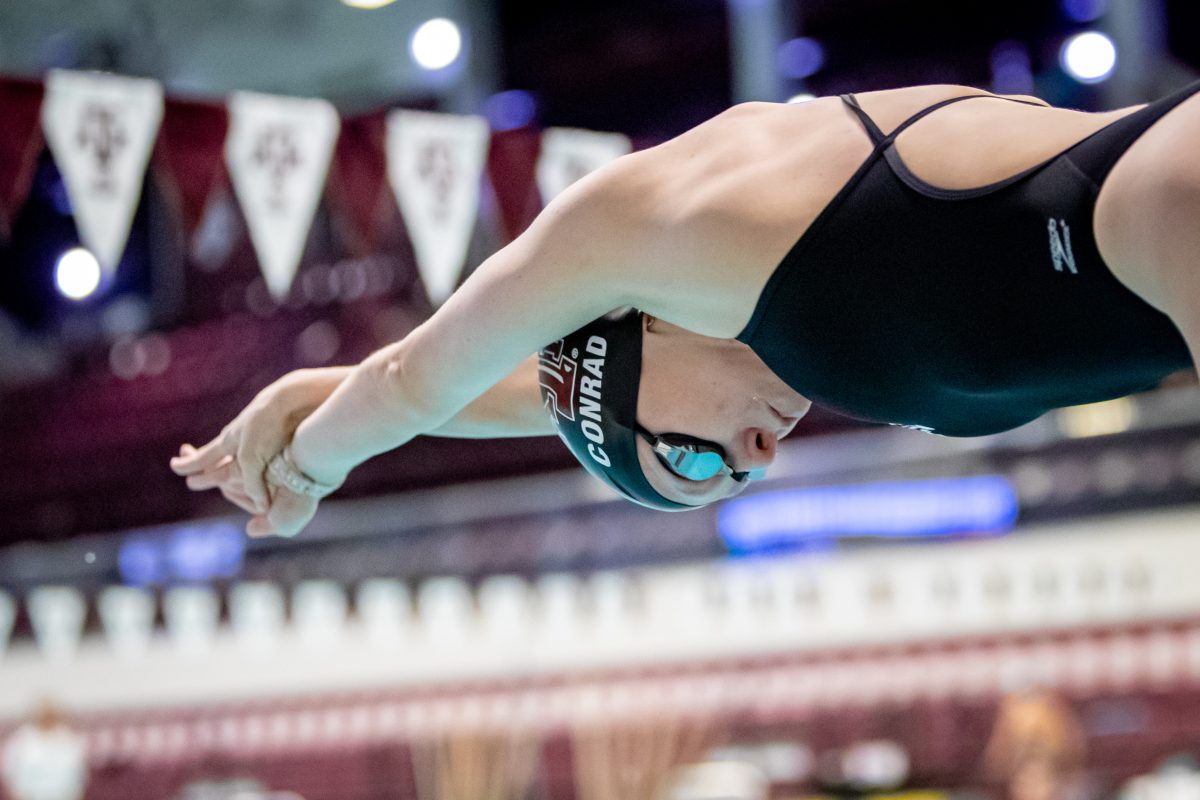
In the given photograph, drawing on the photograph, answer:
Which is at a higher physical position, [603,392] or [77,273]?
[603,392]

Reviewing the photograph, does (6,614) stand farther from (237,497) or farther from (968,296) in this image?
(968,296)

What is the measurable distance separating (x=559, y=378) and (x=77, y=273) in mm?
8238

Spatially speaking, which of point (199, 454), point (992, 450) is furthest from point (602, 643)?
point (199, 454)

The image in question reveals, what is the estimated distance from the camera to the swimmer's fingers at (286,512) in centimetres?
162

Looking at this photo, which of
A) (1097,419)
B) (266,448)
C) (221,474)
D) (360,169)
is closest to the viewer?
(266,448)

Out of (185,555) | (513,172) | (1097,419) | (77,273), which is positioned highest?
(513,172)

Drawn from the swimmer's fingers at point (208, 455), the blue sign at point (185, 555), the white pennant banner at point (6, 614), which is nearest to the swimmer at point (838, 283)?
the swimmer's fingers at point (208, 455)

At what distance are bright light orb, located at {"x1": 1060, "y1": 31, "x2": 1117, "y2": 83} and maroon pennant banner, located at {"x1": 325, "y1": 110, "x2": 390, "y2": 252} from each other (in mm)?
4223

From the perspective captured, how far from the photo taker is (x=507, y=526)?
31.4ft

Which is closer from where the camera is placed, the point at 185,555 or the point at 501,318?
the point at 501,318

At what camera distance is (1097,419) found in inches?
299

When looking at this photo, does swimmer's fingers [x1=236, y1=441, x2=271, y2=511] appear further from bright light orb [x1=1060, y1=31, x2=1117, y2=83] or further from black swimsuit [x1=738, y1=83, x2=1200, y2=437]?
bright light orb [x1=1060, y1=31, x2=1117, y2=83]

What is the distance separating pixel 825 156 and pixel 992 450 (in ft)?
23.1

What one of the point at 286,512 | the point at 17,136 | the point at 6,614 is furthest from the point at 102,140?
the point at 6,614
